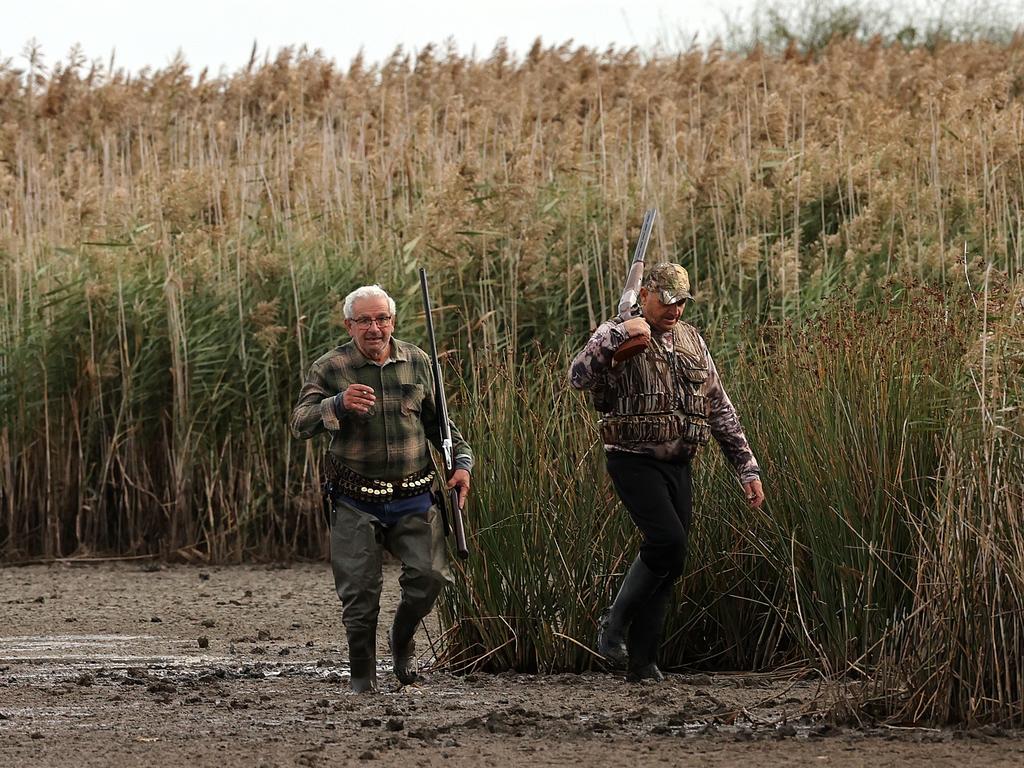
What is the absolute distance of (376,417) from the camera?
7.56 m

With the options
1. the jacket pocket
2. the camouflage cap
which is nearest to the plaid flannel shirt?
the jacket pocket

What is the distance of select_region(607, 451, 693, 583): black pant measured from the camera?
24.4 ft

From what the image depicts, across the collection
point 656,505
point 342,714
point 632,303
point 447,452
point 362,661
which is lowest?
point 342,714

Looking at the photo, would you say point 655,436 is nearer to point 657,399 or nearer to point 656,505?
point 657,399

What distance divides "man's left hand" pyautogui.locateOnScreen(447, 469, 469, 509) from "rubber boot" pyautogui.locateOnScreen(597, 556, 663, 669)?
78cm

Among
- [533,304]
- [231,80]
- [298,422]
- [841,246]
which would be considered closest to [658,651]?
[298,422]

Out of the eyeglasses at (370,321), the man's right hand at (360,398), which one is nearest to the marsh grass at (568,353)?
the eyeglasses at (370,321)

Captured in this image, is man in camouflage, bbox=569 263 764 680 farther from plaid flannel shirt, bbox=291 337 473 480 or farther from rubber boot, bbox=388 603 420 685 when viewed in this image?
rubber boot, bbox=388 603 420 685

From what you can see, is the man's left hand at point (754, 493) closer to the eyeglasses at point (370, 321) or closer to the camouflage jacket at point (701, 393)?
the camouflage jacket at point (701, 393)

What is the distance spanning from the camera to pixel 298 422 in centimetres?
747

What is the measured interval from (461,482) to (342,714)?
1.16 meters

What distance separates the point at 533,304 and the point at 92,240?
3.72 metres

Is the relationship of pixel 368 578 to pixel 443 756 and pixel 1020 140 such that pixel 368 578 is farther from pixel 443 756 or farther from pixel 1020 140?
pixel 1020 140

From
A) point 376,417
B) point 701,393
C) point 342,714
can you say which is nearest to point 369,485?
point 376,417
